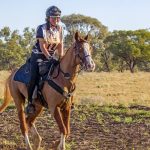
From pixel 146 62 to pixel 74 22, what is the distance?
32.9ft

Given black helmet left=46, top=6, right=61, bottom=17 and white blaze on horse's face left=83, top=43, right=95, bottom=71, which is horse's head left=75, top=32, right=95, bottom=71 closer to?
white blaze on horse's face left=83, top=43, right=95, bottom=71

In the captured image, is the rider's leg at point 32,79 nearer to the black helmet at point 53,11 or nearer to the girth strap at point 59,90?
the girth strap at point 59,90

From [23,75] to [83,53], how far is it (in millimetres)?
1751

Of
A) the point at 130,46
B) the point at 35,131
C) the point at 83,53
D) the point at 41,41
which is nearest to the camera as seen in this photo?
the point at 83,53

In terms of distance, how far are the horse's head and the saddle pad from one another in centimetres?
131

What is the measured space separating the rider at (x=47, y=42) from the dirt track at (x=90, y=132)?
1.06m

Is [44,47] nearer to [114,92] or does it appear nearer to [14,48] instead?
[114,92]

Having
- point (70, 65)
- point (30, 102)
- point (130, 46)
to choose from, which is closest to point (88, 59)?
point (70, 65)

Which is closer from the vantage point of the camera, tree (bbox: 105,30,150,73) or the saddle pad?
the saddle pad

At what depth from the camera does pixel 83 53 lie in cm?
741

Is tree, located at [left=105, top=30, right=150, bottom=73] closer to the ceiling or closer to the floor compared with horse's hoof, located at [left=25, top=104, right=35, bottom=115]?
closer to the floor

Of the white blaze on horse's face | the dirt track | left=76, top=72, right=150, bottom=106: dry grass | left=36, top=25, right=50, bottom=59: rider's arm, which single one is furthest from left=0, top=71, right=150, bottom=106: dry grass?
the white blaze on horse's face

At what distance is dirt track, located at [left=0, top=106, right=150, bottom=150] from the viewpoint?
28.6 ft

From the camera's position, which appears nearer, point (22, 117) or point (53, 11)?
point (53, 11)
